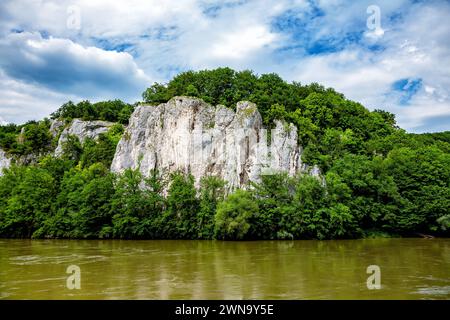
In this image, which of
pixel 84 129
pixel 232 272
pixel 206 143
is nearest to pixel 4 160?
pixel 84 129

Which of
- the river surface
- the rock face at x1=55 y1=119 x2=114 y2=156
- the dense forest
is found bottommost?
the river surface

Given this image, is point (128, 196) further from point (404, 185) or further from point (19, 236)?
point (404, 185)

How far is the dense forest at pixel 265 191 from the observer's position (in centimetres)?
4194

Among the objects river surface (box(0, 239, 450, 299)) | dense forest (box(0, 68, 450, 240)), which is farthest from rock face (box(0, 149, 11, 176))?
river surface (box(0, 239, 450, 299))

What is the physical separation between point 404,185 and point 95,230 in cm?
3591

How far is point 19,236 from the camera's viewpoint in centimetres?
5031

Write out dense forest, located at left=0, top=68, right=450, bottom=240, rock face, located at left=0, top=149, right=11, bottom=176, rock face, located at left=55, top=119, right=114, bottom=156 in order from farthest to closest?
1. rock face, located at left=0, top=149, right=11, bottom=176
2. rock face, located at left=55, top=119, right=114, bottom=156
3. dense forest, located at left=0, top=68, right=450, bottom=240

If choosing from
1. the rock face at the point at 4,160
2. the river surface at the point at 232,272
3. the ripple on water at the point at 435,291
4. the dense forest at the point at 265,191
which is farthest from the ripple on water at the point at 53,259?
the rock face at the point at 4,160

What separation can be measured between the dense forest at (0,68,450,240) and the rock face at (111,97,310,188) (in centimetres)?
195

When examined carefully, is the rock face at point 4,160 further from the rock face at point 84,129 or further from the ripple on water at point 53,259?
the ripple on water at point 53,259

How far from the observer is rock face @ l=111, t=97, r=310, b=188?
4788cm

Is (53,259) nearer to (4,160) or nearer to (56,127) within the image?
(56,127)

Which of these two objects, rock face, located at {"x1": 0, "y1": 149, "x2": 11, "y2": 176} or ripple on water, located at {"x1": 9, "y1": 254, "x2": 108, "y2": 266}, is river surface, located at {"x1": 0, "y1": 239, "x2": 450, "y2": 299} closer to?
ripple on water, located at {"x1": 9, "y1": 254, "x2": 108, "y2": 266}
